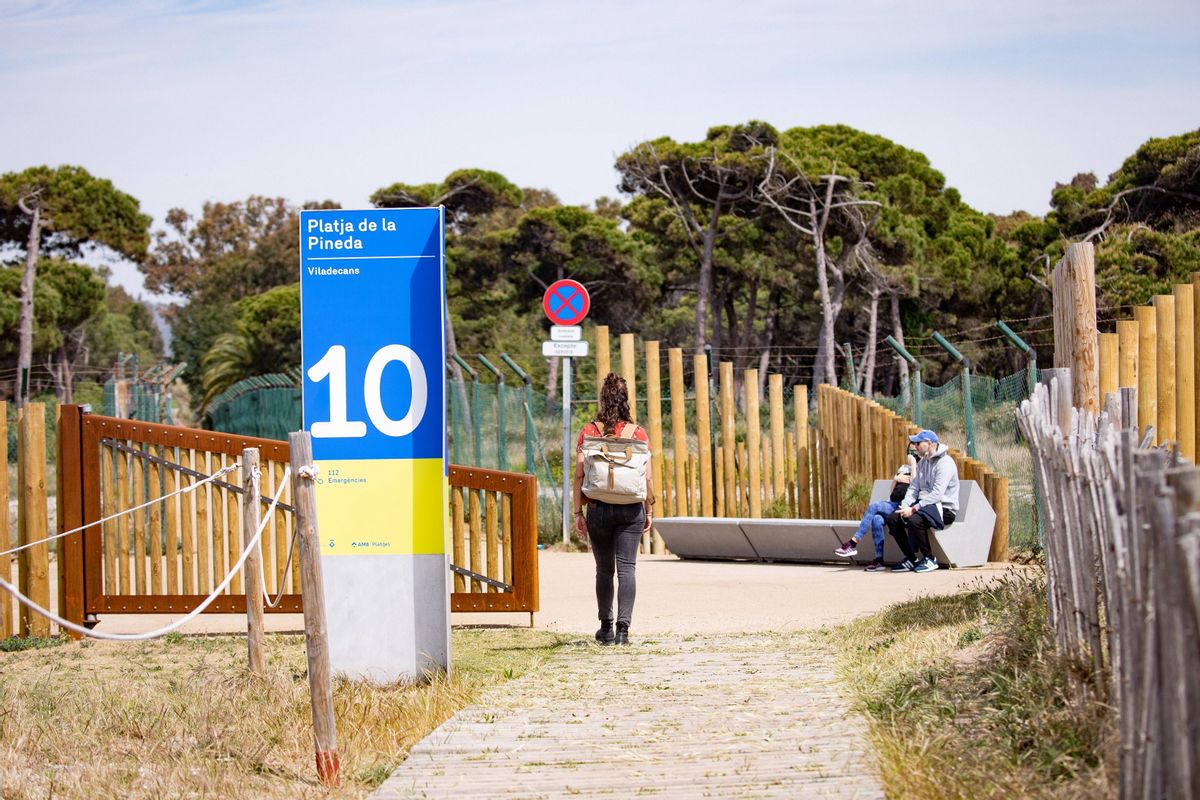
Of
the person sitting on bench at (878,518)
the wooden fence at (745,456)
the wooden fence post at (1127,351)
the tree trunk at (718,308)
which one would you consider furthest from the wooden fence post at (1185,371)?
the tree trunk at (718,308)

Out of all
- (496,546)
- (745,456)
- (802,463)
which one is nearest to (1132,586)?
(496,546)

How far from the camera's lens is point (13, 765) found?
622 cm

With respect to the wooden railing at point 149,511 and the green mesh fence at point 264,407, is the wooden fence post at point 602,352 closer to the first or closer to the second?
the wooden railing at point 149,511

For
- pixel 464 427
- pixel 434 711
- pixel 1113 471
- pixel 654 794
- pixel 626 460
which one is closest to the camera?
pixel 1113 471

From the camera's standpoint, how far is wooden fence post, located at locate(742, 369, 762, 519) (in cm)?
1716

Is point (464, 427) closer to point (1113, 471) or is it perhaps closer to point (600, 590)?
point (600, 590)

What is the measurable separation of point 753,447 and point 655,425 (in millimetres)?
1234

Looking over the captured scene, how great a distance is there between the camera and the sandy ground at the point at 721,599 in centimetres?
1045

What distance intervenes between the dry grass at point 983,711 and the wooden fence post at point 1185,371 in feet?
8.19

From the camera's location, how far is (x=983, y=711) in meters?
6.00

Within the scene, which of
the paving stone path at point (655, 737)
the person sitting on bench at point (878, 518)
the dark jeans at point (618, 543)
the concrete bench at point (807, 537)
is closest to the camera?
the paving stone path at point (655, 737)

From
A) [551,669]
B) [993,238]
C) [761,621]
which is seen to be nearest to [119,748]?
[551,669]

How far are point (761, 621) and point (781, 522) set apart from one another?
428 cm

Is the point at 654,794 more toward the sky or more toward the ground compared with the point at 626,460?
more toward the ground
